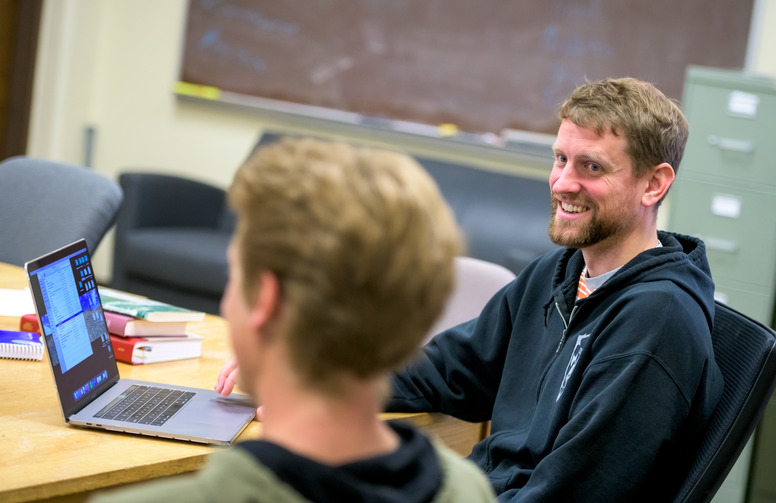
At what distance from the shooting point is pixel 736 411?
1.41m

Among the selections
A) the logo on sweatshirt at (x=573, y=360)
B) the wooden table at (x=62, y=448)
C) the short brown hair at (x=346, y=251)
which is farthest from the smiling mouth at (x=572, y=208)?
the short brown hair at (x=346, y=251)

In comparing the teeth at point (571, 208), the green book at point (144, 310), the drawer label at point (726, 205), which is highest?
→ the teeth at point (571, 208)

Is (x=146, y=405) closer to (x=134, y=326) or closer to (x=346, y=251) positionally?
(x=134, y=326)

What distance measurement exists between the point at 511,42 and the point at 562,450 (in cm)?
330

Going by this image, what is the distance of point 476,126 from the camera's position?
4523mm

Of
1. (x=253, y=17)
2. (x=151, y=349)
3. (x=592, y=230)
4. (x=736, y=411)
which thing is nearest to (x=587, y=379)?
(x=736, y=411)

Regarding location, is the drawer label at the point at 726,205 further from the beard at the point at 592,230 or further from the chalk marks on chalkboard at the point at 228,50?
the chalk marks on chalkboard at the point at 228,50

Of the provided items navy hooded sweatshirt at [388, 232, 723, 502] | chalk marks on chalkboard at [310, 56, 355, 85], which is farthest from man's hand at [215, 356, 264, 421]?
chalk marks on chalkboard at [310, 56, 355, 85]

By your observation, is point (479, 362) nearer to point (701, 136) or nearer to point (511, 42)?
point (701, 136)

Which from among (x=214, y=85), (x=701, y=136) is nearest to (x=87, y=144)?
(x=214, y=85)

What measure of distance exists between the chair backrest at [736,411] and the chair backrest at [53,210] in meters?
1.64

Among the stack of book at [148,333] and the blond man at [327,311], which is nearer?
the blond man at [327,311]

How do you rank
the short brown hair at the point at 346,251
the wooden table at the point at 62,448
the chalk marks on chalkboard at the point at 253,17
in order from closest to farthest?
the short brown hair at the point at 346,251
the wooden table at the point at 62,448
the chalk marks on chalkboard at the point at 253,17

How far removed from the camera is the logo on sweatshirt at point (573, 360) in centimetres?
154
